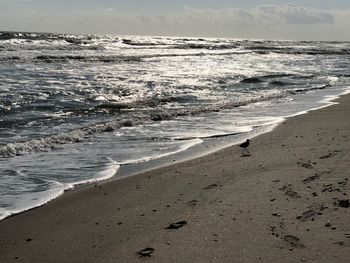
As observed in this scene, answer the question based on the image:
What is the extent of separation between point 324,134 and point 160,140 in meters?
3.25

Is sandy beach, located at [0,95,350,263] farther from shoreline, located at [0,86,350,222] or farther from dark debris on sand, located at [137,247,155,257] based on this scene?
shoreline, located at [0,86,350,222]

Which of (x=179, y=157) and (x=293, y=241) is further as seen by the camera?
(x=179, y=157)

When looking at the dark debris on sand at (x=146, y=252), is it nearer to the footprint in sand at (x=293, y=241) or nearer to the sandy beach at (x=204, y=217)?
the sandy beach at (x=204, y=217)

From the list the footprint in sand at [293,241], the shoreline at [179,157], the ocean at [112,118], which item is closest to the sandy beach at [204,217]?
the footprint in sand at [293,241]

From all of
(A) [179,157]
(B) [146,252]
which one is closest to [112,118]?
(A) [179,157]

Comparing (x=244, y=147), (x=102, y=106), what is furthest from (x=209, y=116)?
(x=244, y=147)

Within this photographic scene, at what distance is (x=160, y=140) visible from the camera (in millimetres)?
10266

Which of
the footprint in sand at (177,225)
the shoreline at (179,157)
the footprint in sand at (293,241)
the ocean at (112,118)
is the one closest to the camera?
the footprint in sand at (293,241)

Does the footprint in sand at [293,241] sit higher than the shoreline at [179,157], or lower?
higher

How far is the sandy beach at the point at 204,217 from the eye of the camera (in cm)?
426

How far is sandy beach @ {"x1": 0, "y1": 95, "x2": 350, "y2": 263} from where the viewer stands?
4.26 meters

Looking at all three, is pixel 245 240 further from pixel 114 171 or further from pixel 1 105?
pixel 1 105

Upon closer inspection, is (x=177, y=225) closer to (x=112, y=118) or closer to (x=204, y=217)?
(x=204, y=217)

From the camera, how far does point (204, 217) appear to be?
511 centimetres
